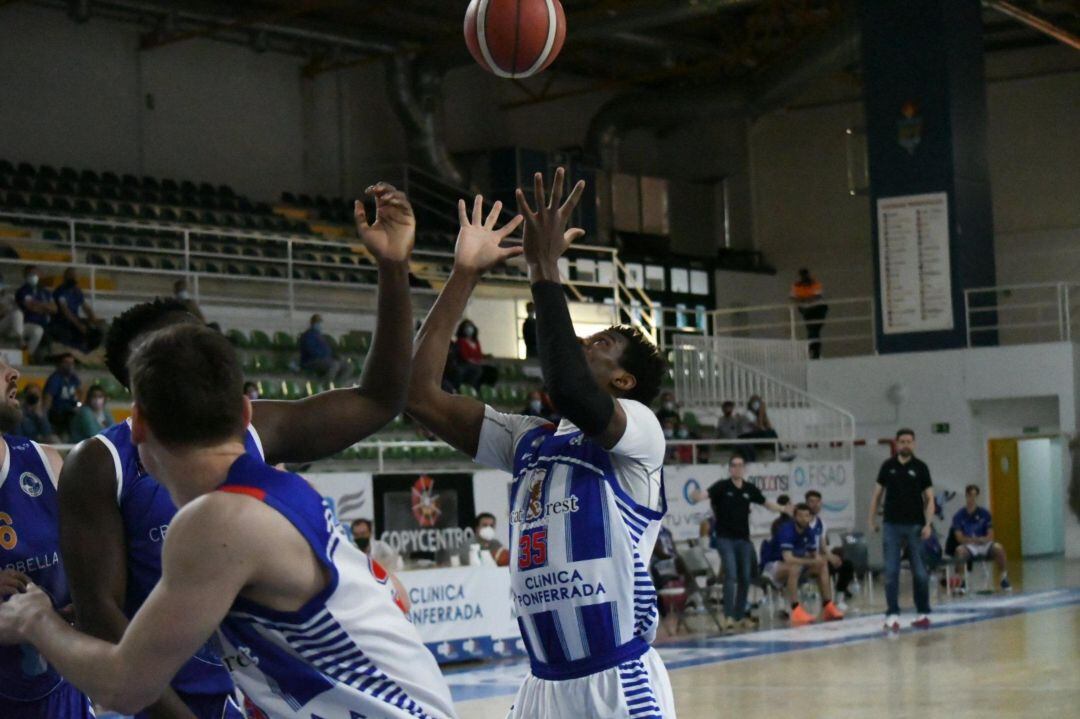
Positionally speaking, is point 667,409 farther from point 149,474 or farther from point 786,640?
point 149,474

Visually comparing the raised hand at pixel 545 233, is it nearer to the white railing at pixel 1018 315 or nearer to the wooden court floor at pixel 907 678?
the wooden court floor at pixel 907 678

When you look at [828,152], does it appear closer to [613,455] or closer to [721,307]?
[721,307]

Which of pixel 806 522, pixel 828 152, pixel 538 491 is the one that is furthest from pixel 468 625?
pixel 828 152

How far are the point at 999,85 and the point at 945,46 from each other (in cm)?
893

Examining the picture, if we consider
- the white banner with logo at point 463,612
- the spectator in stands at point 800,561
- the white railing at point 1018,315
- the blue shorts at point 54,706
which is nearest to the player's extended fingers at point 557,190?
the blue shorts at point 54,706

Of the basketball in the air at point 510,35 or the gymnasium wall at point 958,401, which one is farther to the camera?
the gymnasium wall at point 958,401

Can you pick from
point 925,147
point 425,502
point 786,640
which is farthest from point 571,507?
point 925,147

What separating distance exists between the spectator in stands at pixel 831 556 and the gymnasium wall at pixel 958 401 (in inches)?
199

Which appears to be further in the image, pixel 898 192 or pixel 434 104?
pixel 434 104

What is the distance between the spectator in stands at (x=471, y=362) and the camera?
2134 centimetres

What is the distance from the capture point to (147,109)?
26.5 metres

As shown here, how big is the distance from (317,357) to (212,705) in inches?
661

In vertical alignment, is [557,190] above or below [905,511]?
above

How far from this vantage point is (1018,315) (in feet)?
105
